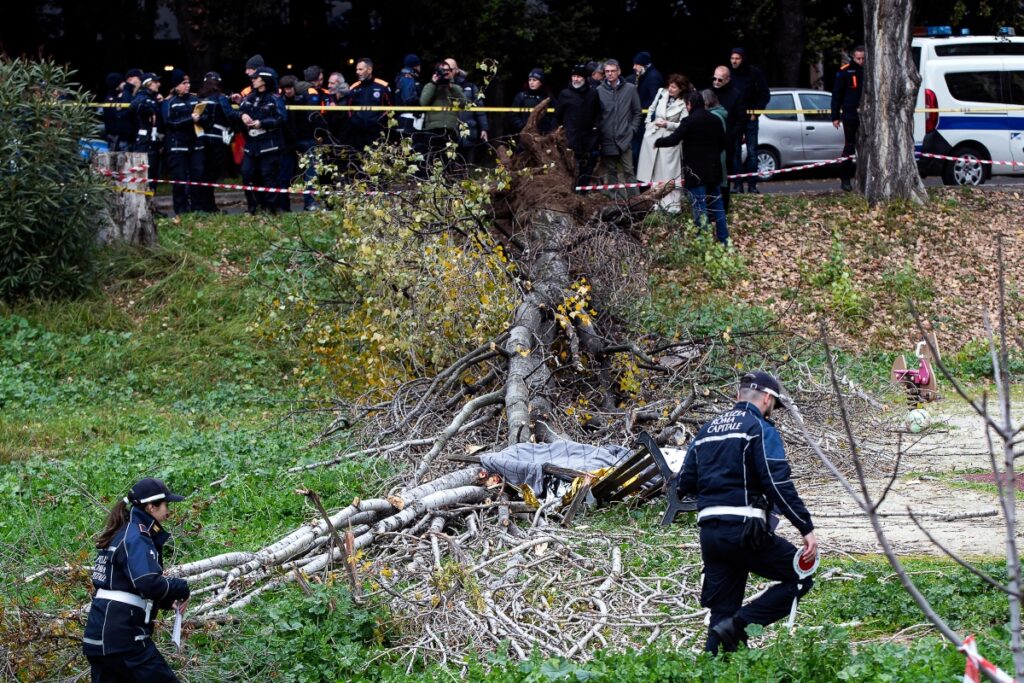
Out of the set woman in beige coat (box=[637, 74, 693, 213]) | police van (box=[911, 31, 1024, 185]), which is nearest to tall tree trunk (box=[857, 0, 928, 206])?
police van (box=[911, 31, 1024, 185])

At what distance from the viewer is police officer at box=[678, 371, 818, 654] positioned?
6.29 m

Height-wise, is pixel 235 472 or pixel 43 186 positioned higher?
pixel 43 186

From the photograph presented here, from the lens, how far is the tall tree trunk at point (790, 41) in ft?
83.9

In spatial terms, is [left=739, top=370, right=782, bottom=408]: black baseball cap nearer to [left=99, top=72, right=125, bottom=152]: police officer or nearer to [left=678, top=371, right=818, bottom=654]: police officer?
[left=678, top=371, right=818, bottom=654]: police officer

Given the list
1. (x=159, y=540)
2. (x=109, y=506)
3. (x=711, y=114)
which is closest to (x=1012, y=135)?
(x=711, y=114)

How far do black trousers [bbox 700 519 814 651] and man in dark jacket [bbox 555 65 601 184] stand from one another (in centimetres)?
1068

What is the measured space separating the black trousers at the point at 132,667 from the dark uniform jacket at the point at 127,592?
0.11 ft

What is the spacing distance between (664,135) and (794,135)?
6573mm

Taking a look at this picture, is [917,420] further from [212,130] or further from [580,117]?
[212,130]

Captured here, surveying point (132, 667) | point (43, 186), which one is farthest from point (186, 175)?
point (132, 667)

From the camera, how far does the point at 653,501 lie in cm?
915

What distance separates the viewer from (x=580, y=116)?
1670cm

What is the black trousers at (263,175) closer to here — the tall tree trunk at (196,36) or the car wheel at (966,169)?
the tall tree trunk at (196,36)

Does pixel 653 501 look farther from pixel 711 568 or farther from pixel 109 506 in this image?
pixel 109 506
